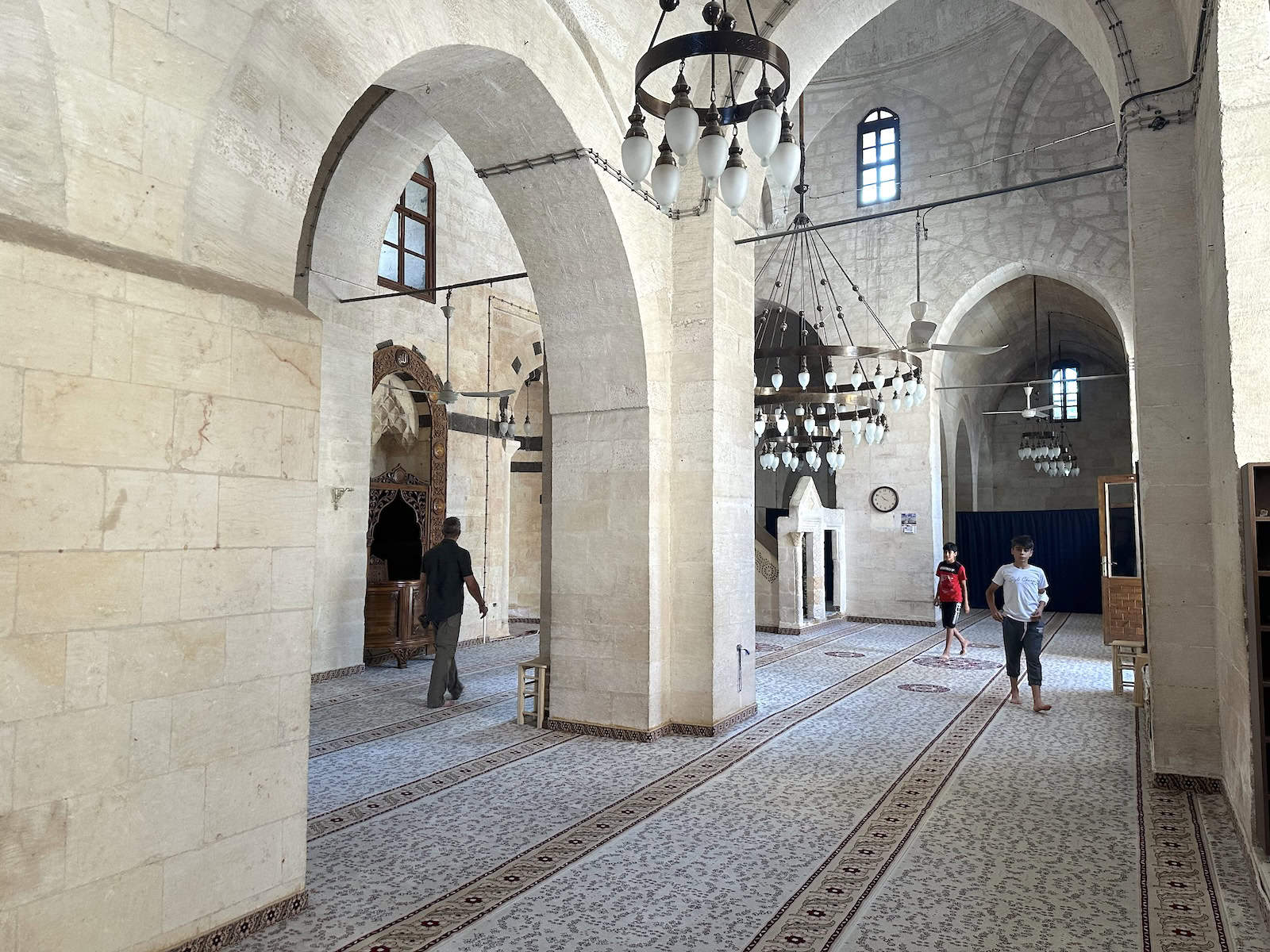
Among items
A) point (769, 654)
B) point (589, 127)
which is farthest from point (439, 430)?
point (589, 127)

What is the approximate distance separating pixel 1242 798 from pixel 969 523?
14.1 meters

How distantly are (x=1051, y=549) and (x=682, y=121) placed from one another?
15.2 m

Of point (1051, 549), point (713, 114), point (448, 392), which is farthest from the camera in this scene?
point (1051, 549)

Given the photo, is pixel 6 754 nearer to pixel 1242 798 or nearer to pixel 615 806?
pixel 615 806

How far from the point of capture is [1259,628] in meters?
3.28

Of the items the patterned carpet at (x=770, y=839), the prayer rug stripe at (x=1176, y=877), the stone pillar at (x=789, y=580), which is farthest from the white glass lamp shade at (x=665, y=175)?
the stone pillar at (x=789, y=580)

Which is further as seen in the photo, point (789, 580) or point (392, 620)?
point (789, 580)

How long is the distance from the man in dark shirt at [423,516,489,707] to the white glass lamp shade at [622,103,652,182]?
12.4 feet

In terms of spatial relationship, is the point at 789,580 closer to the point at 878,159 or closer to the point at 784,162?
the point at 878,159

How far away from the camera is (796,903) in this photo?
3174mm

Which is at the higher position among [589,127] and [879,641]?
[589,127]

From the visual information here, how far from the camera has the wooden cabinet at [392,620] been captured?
8.65 meters

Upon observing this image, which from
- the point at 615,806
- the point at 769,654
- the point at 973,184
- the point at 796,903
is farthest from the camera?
the point at 973,184

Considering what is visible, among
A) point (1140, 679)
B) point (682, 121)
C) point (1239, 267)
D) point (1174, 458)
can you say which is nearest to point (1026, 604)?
point (1140, 679)
